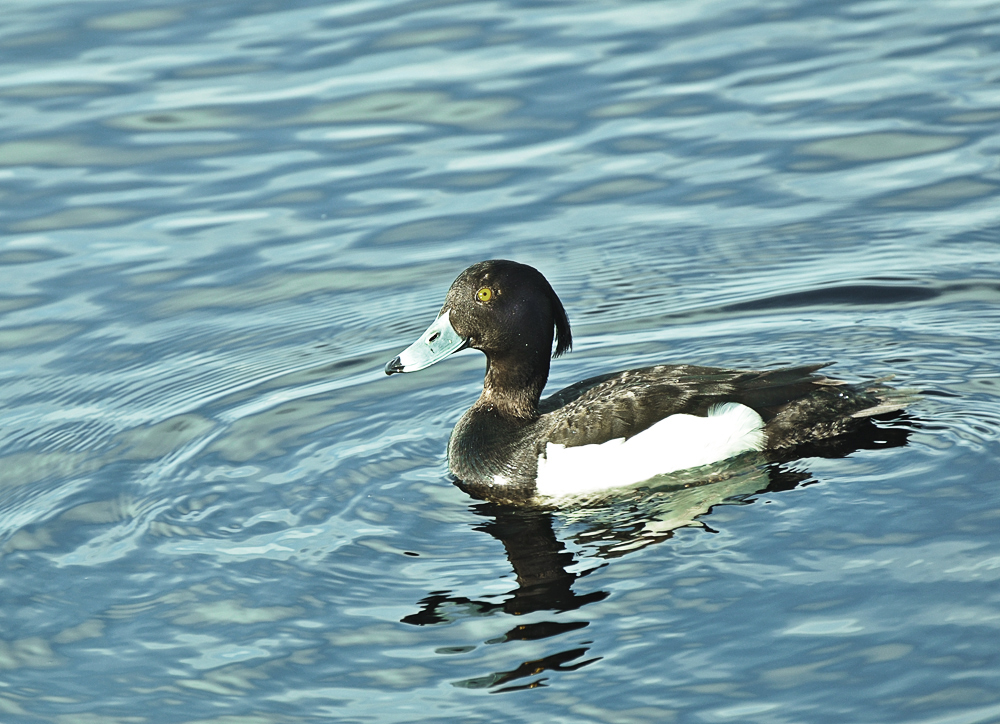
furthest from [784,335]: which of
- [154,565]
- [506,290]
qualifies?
[154,565]

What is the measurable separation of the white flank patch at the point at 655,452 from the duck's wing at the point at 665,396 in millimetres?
38

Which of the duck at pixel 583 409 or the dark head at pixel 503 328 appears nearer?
the duck at pixel 583 409

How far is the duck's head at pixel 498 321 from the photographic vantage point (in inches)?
289

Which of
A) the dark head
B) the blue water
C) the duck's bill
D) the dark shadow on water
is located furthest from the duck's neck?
the dark shadow on water

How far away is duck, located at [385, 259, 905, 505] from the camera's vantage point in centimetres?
687

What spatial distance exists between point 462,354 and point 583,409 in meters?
1.85

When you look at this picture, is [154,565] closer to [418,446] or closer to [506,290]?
[418,446]

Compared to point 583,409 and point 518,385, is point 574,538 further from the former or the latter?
point 518,385

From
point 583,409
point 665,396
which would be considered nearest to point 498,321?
point 583,409

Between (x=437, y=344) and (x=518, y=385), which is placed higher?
(x=437, y=344)

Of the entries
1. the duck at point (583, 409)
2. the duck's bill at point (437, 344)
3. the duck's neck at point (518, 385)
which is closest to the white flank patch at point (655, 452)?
the duck at point (583, 409)

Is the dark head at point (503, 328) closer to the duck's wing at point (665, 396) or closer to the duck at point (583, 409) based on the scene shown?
the duck at point (583, 409)

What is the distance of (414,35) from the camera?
43.4 ft

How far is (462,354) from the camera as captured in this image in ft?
28.8
